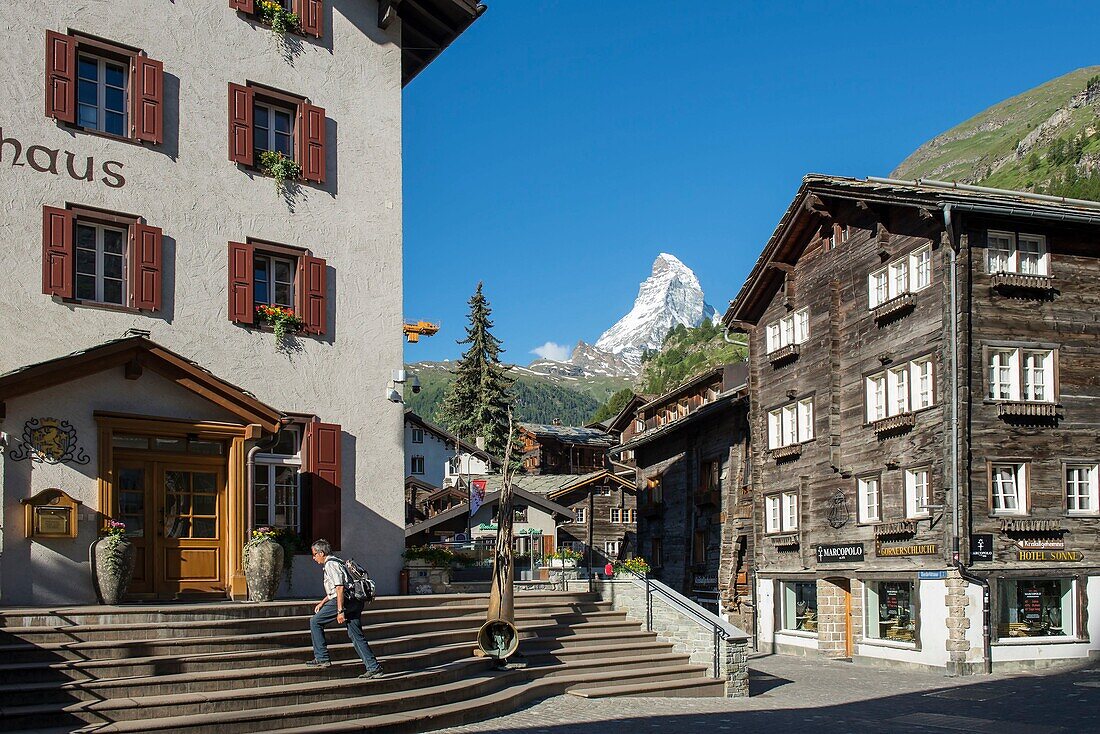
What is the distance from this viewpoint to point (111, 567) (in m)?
16.1

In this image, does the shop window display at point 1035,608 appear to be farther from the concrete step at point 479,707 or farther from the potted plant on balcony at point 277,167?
the potted plant on balcony at point 277,167

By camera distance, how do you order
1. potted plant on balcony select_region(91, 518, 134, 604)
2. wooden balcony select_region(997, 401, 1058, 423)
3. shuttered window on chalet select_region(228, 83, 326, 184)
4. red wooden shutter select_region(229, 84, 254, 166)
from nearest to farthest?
potted plant on balcony select_region(91, 518, 134, 604) → red wooden shutter select_region(229, 84, 254, 166) → shuttered window on chalet select_region(228, 83, 326, 184) → wooden balcony select_region(997, 401, 1058, 423)

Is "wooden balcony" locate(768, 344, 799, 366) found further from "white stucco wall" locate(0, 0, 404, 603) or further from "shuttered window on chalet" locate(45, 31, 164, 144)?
"shuttered window on chalet" locate(45, 31, 164, 144)

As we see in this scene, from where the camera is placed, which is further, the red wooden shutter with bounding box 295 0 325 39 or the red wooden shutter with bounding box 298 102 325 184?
the red wooden shutter with bounding box 295 0 325 39

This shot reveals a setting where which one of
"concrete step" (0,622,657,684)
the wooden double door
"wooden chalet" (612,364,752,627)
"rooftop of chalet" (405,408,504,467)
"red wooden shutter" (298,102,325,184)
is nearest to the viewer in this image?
"concrete step" (0,622,657,684)

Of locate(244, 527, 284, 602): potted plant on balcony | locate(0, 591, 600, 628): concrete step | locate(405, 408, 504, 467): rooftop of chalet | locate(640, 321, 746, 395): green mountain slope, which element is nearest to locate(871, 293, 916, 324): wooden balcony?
locate(244, 527, 284, 602): potted plant on balcony

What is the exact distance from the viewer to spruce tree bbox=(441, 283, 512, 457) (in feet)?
262

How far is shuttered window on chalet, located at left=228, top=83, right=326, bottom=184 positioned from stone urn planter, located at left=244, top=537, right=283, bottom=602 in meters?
6.95

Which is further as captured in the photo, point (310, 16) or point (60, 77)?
point (310, 16)

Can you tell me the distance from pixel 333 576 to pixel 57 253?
23.6 feet

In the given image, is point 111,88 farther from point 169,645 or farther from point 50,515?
point 169,645

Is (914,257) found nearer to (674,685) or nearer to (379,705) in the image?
(674,685)

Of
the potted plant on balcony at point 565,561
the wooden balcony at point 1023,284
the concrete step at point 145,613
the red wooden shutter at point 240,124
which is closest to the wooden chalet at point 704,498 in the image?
the potted plant on balcony at point 565,561

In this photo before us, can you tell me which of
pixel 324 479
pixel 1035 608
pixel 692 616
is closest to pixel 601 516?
pixel 1035 608
